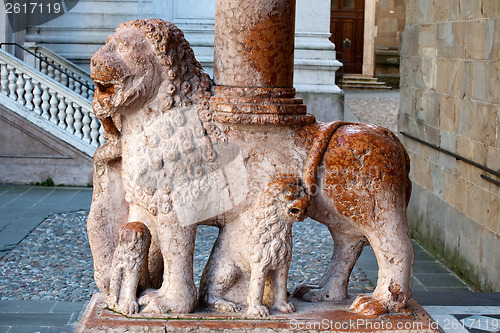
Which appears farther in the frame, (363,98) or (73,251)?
(363,98)

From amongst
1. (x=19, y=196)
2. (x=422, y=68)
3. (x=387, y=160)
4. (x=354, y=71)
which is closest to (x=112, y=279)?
(x=387, y=160)

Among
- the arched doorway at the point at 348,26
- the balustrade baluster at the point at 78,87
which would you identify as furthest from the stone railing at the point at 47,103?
the arched doorway at the point at 348,26

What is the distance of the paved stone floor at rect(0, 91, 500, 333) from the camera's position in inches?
181

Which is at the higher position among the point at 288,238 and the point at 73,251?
the point at 288,238

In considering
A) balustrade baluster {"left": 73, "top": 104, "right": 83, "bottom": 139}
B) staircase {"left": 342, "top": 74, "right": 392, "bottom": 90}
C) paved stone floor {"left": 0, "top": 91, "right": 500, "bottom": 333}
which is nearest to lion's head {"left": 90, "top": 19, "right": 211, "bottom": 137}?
paved stone floor {"left": 0, "top": 91, "right": 500, "bottom": 333}

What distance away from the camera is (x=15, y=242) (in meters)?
6.97

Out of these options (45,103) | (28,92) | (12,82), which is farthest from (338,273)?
(12,82)

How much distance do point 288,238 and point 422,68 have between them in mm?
4640

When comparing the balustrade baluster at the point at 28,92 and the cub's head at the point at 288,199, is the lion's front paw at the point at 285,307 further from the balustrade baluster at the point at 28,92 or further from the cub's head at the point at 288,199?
the balustrade baluster at the point at 28,92

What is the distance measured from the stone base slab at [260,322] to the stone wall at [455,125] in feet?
8.56

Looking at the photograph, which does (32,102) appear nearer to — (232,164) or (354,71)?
(232,164)

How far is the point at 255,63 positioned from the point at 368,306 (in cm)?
122

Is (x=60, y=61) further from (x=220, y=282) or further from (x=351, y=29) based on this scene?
(x=351, y=29)

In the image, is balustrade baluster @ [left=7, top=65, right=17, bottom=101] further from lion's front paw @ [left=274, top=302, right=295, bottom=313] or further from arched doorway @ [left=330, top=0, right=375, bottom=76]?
arched doorway @ [left=330, top=0, right=375, bottom=76]
